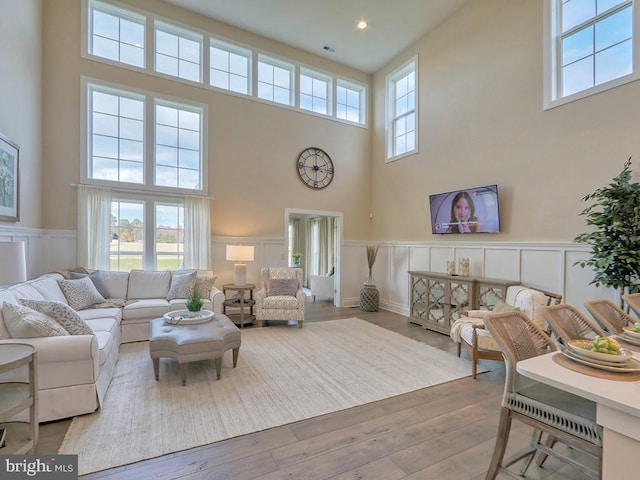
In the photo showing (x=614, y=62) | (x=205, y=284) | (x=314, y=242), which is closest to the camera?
(x=614, y=62)

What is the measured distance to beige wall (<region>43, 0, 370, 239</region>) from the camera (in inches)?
181

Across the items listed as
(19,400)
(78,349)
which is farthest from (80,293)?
(19,400)

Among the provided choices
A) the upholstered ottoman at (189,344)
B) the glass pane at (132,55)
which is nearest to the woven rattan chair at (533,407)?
the upholstered ottoman at (189,344)

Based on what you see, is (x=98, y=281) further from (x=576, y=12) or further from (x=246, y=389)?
(x=576, y=12)

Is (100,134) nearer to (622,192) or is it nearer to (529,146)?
(529,146)

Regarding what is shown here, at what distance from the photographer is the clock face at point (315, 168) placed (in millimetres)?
6523

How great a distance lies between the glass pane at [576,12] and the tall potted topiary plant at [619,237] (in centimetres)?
201

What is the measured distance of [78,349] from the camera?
2.41 metres

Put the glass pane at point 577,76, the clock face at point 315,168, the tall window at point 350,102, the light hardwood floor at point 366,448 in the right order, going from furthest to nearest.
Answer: the tall window at point 350,102
the clock face at point 315,168
the glass pane at point 577,76
the light hardwood floor at point 366,448

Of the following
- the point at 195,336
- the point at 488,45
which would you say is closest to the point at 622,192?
the point at 488,45

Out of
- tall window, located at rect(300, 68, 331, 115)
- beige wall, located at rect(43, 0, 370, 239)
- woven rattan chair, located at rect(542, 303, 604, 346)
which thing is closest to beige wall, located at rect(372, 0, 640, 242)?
beige wall, located at rect(43, 0, 370, 239)

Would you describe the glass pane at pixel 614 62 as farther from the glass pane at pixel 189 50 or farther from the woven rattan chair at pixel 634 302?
the glass pane at pixel 189 50

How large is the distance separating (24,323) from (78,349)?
0.45 meters

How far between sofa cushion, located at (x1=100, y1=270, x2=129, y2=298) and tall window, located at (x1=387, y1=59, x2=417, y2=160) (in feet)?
18.1
